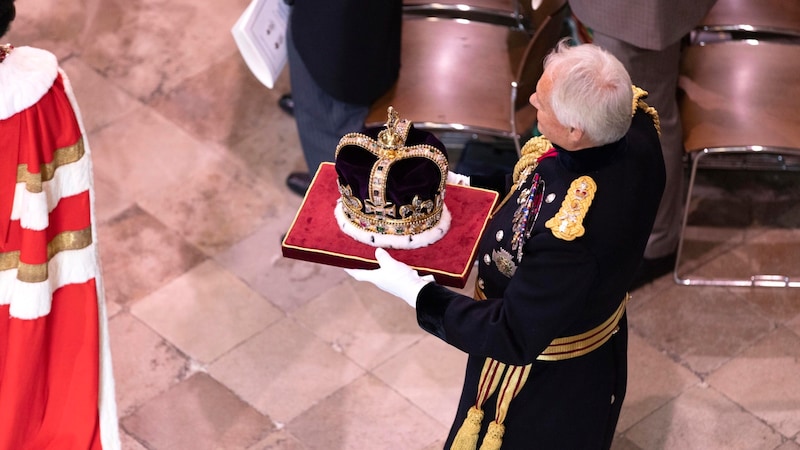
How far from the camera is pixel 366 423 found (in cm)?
370

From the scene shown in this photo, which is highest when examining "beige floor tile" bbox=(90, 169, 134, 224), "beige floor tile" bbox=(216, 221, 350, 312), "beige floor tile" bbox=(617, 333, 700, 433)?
"beige floor tile" bbox=(90, 169, 134, 224)

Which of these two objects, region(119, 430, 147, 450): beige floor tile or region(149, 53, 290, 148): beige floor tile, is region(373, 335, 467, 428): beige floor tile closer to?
region(119, 430, 147, 450): beige floor tile

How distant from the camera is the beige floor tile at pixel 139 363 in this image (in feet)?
12.4

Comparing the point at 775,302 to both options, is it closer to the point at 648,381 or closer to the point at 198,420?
the point at 648,381

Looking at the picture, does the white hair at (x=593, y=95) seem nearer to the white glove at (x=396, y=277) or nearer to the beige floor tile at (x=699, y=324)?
the white glove at (x=396, y=277)

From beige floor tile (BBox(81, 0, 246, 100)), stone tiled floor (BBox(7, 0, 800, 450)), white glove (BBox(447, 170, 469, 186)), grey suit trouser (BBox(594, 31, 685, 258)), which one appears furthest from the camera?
beige floor tile (BBox(81, 0, 246, 100))

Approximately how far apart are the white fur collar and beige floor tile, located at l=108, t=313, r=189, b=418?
142cm

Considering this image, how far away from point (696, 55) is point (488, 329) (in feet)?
6.99

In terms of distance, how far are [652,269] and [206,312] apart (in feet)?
5.25

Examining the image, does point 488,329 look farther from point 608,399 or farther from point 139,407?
point 139,407

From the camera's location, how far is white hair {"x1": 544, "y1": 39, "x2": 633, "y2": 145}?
2.22 meters

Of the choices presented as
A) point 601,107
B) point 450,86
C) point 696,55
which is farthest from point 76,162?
point 696,55

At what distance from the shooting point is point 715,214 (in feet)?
14.4

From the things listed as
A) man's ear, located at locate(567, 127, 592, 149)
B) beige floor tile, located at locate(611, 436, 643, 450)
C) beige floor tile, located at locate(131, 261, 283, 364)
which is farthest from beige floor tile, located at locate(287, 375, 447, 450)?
man's ear, located at locate(567, 127, 592, 149)
